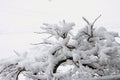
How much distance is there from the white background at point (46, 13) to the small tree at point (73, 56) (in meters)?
13.7

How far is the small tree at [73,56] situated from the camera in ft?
8.51

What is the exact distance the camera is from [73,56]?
255 cm

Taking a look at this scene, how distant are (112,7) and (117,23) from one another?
3619 millimetres

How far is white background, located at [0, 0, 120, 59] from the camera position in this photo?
62.3 ft

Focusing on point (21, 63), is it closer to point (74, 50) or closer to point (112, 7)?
point (74, 50)

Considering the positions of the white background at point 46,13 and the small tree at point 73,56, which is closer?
the small tree at point 73,56

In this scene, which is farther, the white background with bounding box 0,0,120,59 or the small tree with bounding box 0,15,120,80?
the white background with bounding box 0,0,120,59

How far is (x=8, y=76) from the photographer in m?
2.87

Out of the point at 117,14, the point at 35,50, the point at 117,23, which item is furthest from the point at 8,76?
the point at 117,14

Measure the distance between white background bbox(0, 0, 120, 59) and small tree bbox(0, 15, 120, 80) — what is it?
13689 millimetres

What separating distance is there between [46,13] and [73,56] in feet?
65.7

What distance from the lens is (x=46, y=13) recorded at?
22.4 meters

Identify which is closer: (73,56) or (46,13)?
(73,56)

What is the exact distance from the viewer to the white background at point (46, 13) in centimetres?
1900
